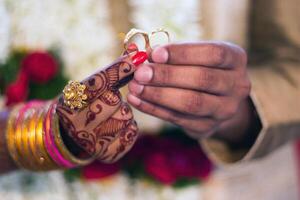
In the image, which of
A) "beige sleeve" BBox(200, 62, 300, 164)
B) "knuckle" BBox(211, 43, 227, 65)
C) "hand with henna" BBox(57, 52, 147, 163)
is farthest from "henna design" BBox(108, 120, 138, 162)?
"beige sleeve" BBox(200, 62, 300, 164)

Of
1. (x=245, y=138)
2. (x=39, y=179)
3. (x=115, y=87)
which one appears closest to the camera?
(x=115, y=87)

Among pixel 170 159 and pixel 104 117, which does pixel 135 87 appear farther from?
pixel 170 159

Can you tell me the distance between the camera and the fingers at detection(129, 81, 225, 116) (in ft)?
1.54

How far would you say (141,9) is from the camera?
2.56 ft

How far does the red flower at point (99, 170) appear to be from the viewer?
2.69 ft

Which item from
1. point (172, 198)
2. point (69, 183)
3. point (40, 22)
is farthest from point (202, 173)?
point (40, 22)

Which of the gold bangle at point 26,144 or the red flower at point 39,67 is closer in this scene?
the gold bangle at point 26,144

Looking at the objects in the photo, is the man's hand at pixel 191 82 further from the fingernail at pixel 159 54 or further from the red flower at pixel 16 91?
the red flower at pixel 16 91

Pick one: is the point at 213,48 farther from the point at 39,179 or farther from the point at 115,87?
the point at 39,179

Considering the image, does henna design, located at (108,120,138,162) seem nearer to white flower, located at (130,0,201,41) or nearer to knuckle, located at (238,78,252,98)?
knuckle, located at (238,78,252,98)

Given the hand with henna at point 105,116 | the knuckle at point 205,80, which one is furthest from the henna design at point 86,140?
the knuckle at point 205,80

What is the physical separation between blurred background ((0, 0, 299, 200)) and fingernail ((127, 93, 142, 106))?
26 centimetres

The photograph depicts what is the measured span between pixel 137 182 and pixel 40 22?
319 mm

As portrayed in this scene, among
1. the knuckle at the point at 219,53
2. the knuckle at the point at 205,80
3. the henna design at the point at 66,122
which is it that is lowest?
the henna design at the point at 66,122
